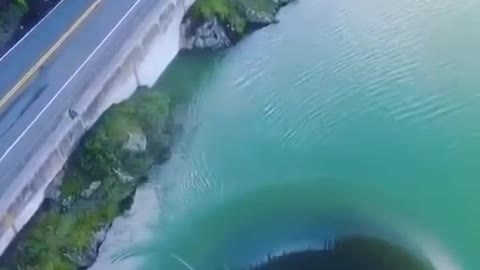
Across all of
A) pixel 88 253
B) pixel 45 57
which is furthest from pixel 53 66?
pixel 88 253

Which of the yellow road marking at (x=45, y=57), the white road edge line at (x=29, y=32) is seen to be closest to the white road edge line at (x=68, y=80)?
the yellow road marking at (x=45, y=57)

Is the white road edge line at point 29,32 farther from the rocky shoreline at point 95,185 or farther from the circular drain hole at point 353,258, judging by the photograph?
the circular drain hole at point 353,258

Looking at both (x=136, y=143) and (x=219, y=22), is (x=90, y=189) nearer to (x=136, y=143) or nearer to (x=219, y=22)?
(x=136, y=143)

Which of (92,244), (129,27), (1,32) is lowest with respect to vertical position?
(92,244)

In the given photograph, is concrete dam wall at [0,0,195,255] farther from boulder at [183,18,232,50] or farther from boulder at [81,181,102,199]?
boulder at [81,181,102,199]

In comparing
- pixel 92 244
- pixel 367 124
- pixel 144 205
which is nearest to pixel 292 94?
pixel 367 124

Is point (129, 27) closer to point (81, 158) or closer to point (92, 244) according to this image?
point (81, 158)
